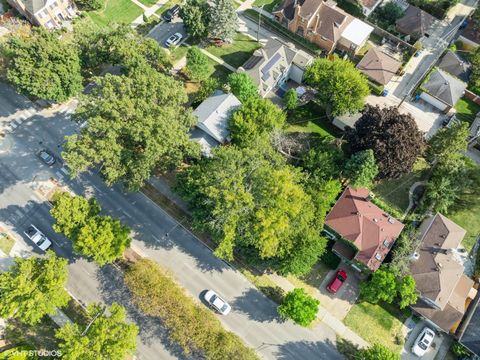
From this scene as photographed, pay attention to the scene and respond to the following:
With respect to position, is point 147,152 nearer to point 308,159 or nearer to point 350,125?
point 308,159

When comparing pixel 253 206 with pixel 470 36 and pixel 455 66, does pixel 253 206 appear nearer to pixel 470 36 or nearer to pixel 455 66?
pixel 455 66

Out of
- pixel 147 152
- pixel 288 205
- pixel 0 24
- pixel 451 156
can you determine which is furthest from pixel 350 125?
pixel 0 24

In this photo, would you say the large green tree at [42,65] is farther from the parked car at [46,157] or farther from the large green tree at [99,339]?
the large green tree at [99,339]

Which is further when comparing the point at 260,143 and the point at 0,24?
the point at 0,24

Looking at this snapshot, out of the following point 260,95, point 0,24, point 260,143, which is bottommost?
point 0,24

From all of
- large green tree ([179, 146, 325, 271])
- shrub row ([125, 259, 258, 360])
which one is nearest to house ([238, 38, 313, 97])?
large green tree ([179, 146, 325, 271])

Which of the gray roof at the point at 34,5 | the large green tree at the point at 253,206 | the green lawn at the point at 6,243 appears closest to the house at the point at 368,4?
the large green tree at the point at 253,206
